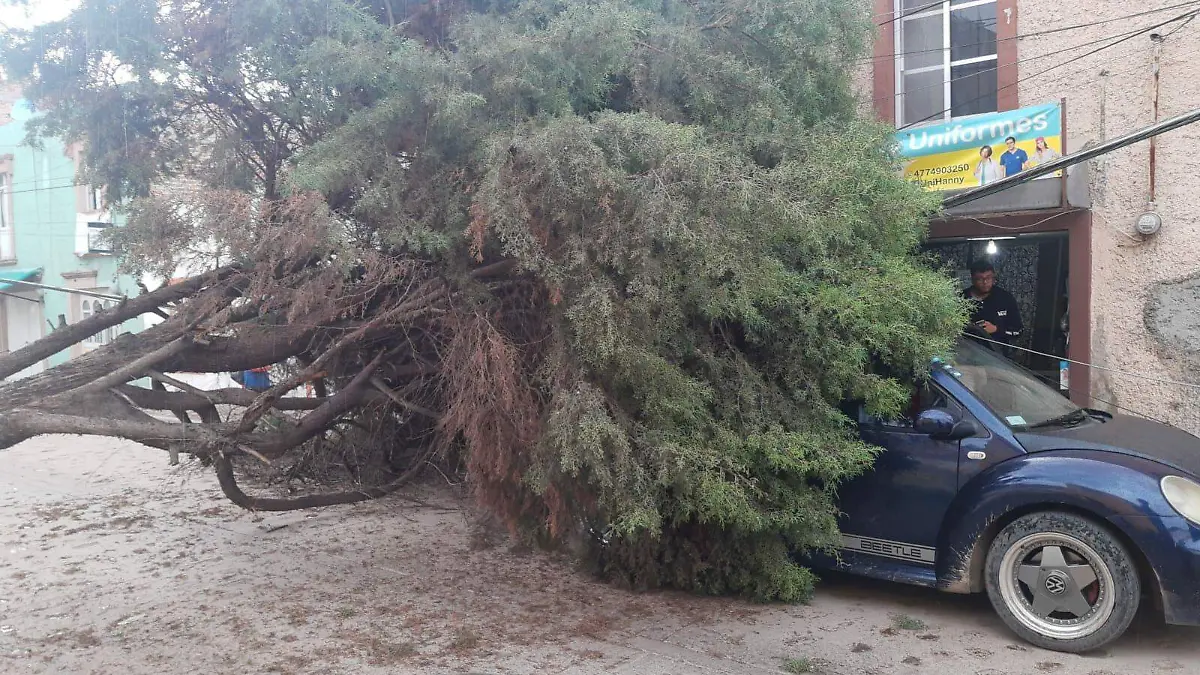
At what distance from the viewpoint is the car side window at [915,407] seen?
219 inches

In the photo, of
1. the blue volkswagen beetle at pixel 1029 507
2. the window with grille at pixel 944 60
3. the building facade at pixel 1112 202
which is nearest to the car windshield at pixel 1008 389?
the blue volkswagen beetle at pixel 1029 507

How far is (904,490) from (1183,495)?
1452 mm

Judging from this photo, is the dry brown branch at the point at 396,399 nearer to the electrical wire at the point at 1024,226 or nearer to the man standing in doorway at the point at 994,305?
the man standing in doorway at the point at 994,305

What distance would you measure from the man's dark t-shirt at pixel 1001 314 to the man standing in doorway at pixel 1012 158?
3.90 feet

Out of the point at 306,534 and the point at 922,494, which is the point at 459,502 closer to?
the point at 306,534

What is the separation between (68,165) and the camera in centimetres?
2259

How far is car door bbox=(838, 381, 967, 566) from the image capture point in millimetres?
5395

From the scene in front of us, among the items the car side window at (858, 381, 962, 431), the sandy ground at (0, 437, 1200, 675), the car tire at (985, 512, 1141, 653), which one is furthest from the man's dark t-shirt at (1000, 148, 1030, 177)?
the car tire at (985, 512, 1141, 653)

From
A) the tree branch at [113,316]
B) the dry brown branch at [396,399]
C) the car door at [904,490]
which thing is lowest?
the car door at [904,490]

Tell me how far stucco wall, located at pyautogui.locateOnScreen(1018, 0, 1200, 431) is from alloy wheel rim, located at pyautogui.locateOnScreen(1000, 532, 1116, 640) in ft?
13.7

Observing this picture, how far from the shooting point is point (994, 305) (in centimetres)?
833

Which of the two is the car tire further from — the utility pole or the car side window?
the utility pole

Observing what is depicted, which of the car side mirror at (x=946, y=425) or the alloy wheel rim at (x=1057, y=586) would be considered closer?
the alloy wheel rim at (x=1057, y=586)

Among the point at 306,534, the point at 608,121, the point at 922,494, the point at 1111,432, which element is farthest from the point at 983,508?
the point at 306,534
